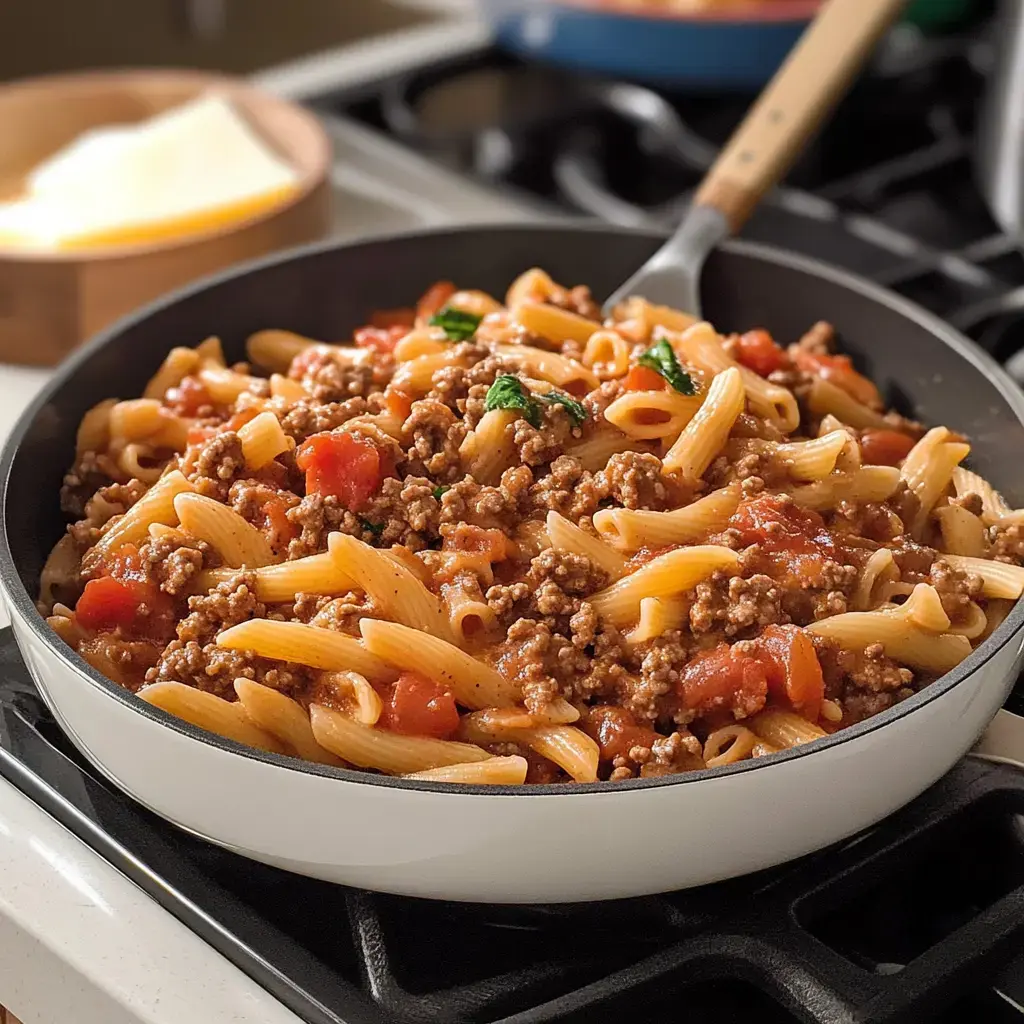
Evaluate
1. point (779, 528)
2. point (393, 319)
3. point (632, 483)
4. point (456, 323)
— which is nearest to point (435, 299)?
point (393, 319)

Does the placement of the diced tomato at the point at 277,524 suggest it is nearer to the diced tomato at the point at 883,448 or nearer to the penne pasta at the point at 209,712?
the penne pasta at the point at 209,712

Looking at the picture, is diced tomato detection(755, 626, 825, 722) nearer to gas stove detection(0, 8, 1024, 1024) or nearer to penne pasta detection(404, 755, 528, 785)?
→ gas stove detection(0, 8, 1024, 1024)

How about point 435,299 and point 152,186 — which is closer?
point 435,299

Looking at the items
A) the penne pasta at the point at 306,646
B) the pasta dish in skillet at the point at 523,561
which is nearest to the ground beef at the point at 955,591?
the pasta dish in skillet at the point at 523,561

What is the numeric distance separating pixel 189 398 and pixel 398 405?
33 centimetres

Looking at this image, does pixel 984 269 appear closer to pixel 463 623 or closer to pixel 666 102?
pixel 666 102

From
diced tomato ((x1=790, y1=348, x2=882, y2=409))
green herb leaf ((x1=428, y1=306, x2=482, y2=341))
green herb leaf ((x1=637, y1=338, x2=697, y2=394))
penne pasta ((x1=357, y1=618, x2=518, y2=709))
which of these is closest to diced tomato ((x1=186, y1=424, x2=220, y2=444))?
green herb leaf ((x1=428, y1=306, x2=482, y2=341))

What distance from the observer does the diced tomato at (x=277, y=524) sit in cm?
162

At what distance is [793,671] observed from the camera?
1.44 meters

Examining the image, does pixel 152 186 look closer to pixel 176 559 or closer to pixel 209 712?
pixel 176 559

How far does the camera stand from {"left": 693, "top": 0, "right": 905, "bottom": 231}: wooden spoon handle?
215 cm

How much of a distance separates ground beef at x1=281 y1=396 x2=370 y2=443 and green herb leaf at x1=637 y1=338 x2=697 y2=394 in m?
0.34

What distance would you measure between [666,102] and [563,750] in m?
2.06

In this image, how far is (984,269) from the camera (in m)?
2.59
